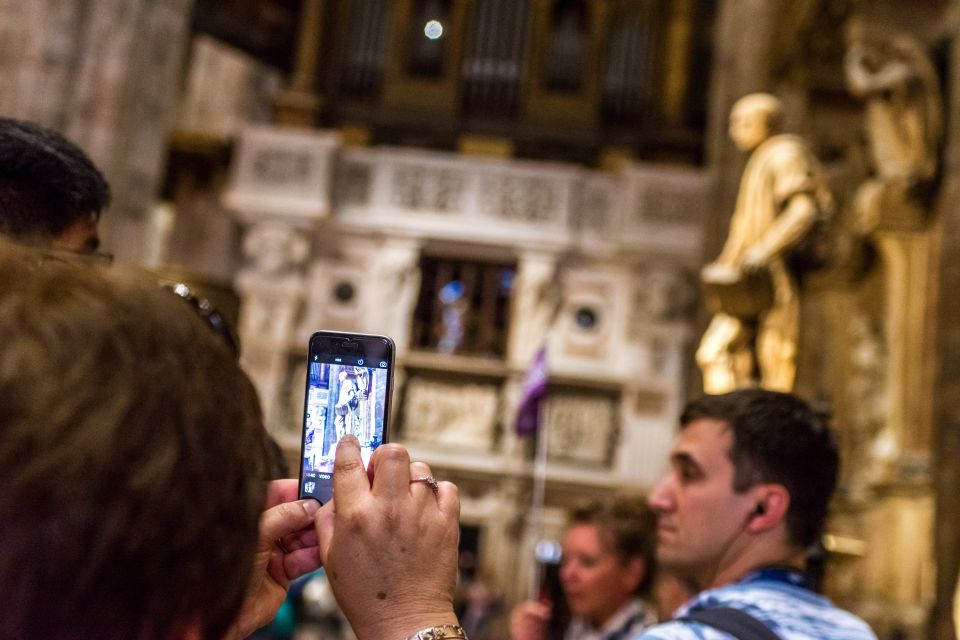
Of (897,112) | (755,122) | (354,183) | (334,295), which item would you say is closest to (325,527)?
(755,122)

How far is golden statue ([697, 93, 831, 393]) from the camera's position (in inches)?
225

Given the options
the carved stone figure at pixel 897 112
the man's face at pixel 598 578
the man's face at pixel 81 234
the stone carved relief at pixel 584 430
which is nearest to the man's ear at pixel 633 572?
the man's face at pixel 598 578

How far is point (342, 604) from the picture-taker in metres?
1.06

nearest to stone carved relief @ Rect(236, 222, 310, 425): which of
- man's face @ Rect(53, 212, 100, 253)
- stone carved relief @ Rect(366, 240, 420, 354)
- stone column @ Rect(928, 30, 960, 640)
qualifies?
stone carved relief @ Rect(366, 240, 420, 354)

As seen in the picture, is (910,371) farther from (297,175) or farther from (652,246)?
(297,175)

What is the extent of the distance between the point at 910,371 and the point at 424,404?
21.8 feet

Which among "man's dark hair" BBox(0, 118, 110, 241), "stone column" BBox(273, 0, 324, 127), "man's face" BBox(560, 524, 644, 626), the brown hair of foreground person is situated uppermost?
"stone column" BBox(273, 0, 324, 127)

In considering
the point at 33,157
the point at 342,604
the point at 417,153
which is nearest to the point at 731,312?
the point at 33,157

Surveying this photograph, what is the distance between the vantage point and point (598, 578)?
3.31 m

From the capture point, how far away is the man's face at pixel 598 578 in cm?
330

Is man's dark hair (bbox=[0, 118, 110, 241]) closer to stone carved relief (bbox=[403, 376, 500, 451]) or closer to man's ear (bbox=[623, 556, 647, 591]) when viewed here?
man's ear (bbox=[623, 556, 647, 591])

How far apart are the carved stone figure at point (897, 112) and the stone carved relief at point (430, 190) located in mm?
6508

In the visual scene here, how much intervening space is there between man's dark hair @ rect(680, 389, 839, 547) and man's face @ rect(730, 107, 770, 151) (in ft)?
14.0

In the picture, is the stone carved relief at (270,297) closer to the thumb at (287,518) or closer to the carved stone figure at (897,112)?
the carved stone figure at (897,112)
